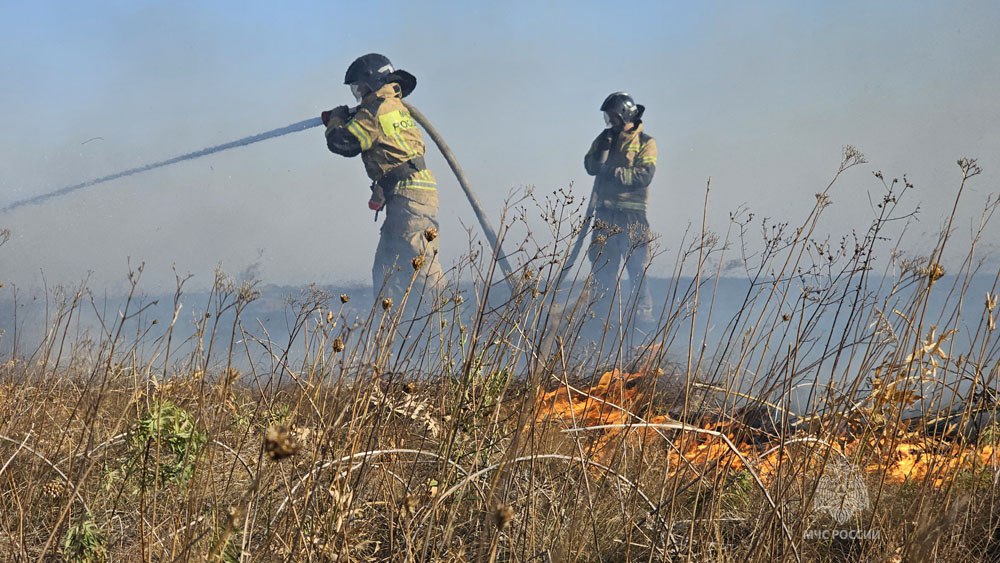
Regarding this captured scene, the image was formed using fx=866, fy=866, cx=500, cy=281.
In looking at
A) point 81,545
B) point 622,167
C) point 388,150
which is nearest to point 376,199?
point 388,150

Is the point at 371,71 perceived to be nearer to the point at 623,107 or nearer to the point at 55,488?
the point at 623,107

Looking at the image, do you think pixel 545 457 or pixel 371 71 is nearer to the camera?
pixel 545 457

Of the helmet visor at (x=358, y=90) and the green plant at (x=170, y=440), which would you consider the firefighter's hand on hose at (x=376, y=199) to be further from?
the green plant at (x=170, y=440)

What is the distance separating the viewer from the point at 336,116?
795 centimetres

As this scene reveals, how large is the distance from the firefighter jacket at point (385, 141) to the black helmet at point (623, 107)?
245 centimetres

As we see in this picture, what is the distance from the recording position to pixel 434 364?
95.5 inches

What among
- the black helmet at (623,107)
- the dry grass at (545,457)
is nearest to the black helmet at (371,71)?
the black helmet at (623,107)

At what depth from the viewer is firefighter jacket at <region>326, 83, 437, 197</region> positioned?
7848 mm

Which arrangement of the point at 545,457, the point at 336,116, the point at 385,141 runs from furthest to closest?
the point at 385,141, the point at 336,116, the point at 545,457

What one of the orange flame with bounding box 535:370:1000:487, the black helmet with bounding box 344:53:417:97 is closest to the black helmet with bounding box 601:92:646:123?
the black helmet with bounding box 344:53:417:97

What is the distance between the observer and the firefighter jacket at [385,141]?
7.85 metres

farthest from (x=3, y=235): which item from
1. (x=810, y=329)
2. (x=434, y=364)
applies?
(x=810, y=329)

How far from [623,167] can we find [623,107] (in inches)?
26.4

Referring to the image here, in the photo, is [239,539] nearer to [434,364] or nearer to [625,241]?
[434,364]
